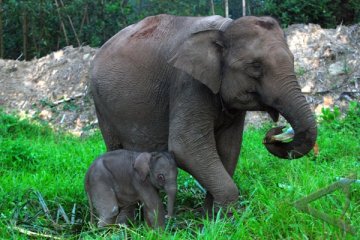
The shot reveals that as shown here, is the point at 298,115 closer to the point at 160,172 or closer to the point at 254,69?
the point at 254,69

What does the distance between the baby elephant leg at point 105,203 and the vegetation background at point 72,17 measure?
39.0ft

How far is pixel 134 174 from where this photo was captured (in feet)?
15.5

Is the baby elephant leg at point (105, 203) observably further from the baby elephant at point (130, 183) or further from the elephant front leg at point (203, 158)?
the elephant front leg at point (203, 158)

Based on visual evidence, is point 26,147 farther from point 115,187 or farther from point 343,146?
point 343,146

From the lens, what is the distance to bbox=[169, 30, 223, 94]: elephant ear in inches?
185

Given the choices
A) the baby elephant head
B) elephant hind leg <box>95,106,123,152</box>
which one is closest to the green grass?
the baby elephant head

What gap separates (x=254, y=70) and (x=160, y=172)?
101cm

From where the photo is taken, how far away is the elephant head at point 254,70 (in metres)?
4.39

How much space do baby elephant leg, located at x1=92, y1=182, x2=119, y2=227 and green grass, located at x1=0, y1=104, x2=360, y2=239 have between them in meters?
0.12

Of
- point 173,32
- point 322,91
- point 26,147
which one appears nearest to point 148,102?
point 173,32

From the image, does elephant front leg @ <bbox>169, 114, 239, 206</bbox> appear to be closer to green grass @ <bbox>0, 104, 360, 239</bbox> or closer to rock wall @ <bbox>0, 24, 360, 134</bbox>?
green grass @ <bbox>0, 104, 360, 239</bbox>

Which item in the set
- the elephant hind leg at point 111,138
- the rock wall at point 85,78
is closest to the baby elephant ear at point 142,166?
the elephant hind leg at point 111,138

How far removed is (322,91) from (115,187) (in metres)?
7.78

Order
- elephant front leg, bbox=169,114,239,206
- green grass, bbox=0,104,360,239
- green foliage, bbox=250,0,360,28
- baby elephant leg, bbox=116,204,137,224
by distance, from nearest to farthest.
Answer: green grass, bbox=0,104,360,239 → elephant front leg, bbox=169,114,239,206 → baby elephant leg, bbox=116,204,137,224 → green foliage, bbox=250,0,360,28
